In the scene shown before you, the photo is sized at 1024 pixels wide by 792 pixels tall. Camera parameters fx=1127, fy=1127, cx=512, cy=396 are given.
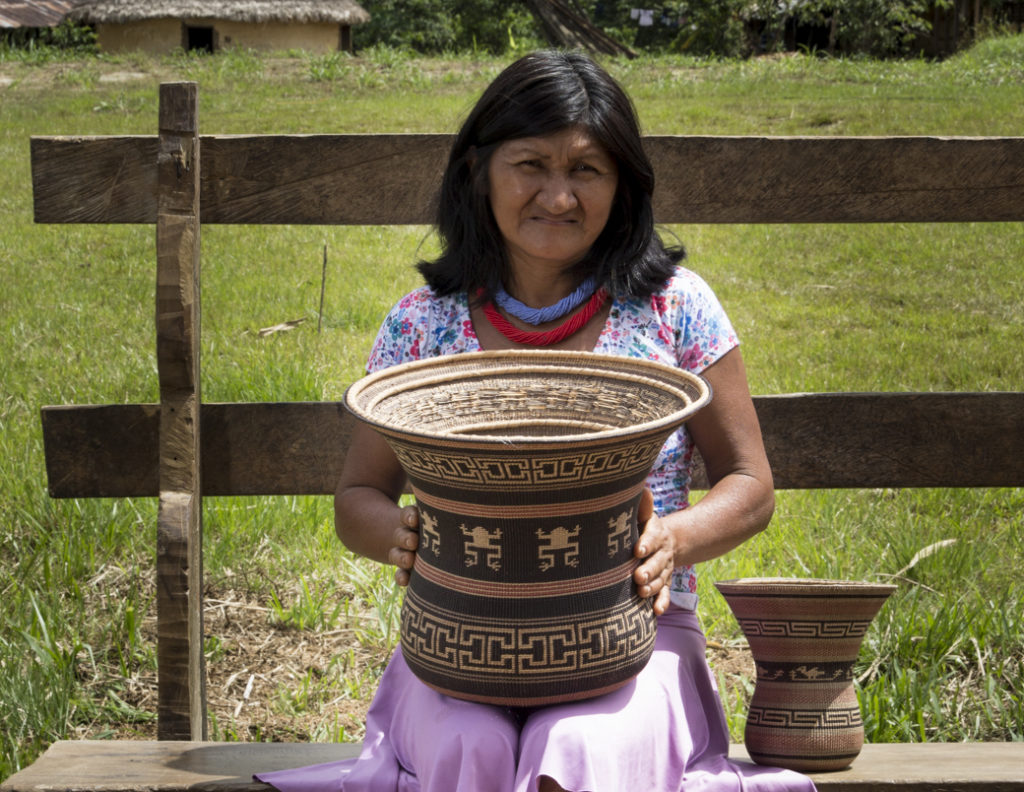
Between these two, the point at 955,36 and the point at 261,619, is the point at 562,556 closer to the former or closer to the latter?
the point at 261,619

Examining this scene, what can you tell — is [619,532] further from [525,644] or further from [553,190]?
[553,190]

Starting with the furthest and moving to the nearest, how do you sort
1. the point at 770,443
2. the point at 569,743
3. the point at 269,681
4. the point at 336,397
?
1. the point at 336,397
2. the point at 269,681
3. the point at 770,443
4. the point at 569,743

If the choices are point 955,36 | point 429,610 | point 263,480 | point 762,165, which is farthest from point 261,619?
point 955,36

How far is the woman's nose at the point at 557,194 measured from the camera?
6.52 ft

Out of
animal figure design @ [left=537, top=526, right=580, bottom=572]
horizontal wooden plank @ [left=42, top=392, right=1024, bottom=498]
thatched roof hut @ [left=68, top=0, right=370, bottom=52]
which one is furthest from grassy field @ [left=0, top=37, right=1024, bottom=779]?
thatched roof hut @ [left=68, top=0, right=370, bottom=52]


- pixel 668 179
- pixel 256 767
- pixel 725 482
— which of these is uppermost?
pixel 668 179

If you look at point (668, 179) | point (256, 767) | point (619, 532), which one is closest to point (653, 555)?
point (619, 532)

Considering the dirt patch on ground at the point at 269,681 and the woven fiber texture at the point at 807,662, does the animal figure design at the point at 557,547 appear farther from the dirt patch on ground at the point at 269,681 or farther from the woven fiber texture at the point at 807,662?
the dirt patch on ground at the point at 269,681

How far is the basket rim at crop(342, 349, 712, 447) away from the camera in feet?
4.80

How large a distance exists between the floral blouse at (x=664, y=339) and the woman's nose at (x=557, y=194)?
8.9 inches

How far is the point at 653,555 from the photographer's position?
173 centimetres

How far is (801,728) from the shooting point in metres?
1.86

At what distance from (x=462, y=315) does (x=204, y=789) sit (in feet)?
3.16

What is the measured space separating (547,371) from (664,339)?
32 cm
